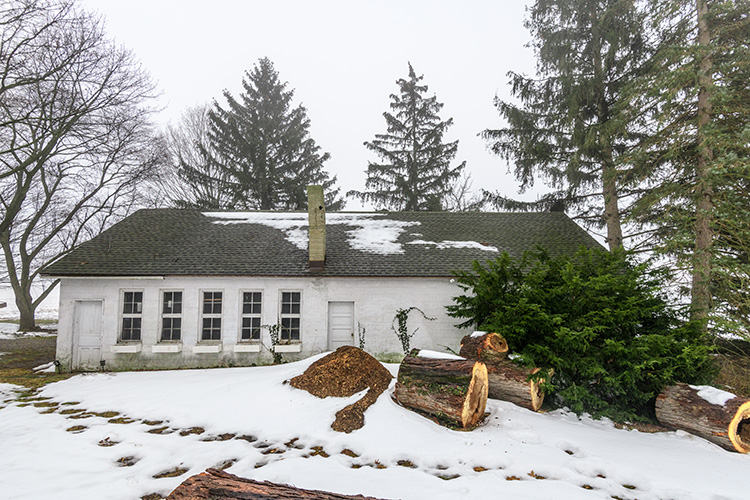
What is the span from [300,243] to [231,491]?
10319 millimetres

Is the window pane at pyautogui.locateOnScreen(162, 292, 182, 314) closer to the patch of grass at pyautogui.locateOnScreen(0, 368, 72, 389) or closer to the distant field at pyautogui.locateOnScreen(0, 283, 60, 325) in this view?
the patch of grass at pyautogui.locateOnScreen(0, 368, 72, 389)

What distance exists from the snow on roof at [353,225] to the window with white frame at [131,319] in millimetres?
4635

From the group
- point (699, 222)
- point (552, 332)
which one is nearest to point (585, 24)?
→ point (699, 222)

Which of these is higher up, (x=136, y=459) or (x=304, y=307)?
(x=304, y=307)

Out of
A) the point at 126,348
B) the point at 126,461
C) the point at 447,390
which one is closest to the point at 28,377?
the point at 126,348

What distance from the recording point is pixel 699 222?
9453 mm

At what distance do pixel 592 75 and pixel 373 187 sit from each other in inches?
537

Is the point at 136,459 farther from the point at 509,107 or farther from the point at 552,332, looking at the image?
the point at 509,107

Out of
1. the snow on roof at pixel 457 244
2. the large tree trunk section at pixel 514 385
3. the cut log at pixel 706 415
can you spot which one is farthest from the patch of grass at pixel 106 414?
the cut log at pixel 706 415

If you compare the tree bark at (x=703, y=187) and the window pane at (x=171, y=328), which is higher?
the tree bark at (x=703, y=187)

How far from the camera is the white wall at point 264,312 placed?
34.1 ft

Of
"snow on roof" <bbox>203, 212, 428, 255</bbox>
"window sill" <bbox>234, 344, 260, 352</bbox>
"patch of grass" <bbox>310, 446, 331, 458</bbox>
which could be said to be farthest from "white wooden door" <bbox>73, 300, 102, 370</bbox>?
"patch of grass" <bbox>310, 446, 331, 458</bbox>

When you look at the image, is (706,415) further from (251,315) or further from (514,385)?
(251,315)

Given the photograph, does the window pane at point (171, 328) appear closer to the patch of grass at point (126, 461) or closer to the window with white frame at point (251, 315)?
the window with white frame at point (251, 315)
